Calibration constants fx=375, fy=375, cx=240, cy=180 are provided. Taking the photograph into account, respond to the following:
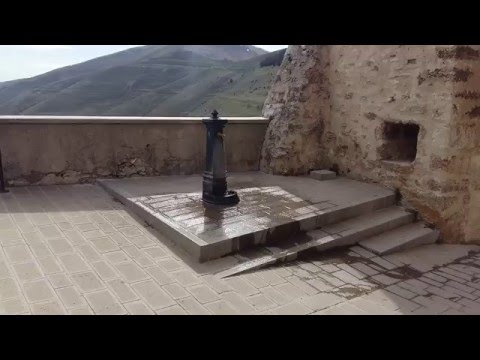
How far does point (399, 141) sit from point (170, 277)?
4.63 metres

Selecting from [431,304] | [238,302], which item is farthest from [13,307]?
[431,304]

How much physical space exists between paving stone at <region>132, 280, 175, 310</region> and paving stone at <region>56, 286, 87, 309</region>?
44 cm

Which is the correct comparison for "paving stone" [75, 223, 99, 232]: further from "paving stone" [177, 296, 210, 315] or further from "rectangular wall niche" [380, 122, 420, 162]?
"rectangular wall niche" [380, 122, 420, 162]

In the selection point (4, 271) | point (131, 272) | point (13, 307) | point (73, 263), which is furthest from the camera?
point (73, 263)

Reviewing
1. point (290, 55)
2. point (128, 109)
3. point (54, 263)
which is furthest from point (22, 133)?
point (128, 109)

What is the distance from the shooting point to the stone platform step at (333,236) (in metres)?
3.95

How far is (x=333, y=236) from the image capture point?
466 cm

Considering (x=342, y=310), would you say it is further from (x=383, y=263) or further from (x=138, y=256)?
(x=138, y=256)

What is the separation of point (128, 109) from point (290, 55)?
33698mm

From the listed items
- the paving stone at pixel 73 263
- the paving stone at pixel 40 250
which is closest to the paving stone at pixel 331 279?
the paving stone at pixel 73 263

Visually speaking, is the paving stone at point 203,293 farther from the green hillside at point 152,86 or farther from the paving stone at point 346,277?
the green hillside at point 152,86

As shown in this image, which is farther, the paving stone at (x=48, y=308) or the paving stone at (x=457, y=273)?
the paving stone at (x=457, y=273)

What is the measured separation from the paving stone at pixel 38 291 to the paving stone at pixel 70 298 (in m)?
Answer: 0.07

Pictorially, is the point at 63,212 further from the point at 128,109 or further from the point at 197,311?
the point at 128,109
